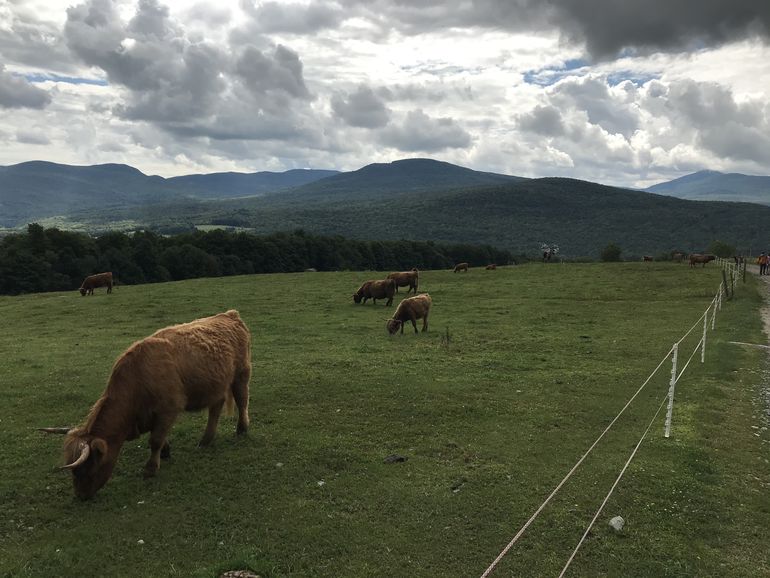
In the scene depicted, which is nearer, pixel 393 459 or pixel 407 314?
pixel 393 459

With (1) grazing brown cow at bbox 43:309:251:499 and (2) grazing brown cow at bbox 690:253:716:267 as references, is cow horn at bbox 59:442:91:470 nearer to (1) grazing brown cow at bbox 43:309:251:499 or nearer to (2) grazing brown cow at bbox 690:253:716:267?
(1) grazing brown cow at bbox 43:309:251:499

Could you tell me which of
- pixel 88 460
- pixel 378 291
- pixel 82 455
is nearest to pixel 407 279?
pixel 378 291

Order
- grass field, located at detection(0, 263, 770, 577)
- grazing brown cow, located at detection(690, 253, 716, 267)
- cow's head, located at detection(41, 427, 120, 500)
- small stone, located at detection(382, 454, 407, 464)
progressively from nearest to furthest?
grass field, located at detection(0, 263, 770, 577)
cow's head, located at detection(41, 427, 120, 500)
small stone, located at detection(382, 454, 407, 464)
grazing brown cow, located at detection(690, 253, 716, 267)

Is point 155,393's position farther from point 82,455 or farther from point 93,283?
point 93,283

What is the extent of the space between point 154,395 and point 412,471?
4624mm

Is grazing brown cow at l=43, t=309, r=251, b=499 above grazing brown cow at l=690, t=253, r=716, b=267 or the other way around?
the other way around

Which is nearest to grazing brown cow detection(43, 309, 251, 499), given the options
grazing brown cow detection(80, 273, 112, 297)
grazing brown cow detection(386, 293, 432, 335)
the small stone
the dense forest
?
the small stone

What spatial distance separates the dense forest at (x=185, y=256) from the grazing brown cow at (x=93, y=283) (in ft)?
89.7

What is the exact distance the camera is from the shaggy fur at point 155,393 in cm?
725

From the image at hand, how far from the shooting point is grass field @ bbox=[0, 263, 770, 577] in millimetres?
6309

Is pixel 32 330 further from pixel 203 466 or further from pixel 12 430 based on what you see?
pixel 203 466

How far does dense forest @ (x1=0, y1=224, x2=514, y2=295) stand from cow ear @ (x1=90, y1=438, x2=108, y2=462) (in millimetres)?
65147

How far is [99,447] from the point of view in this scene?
7.07m

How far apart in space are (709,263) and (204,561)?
64.5 metres
